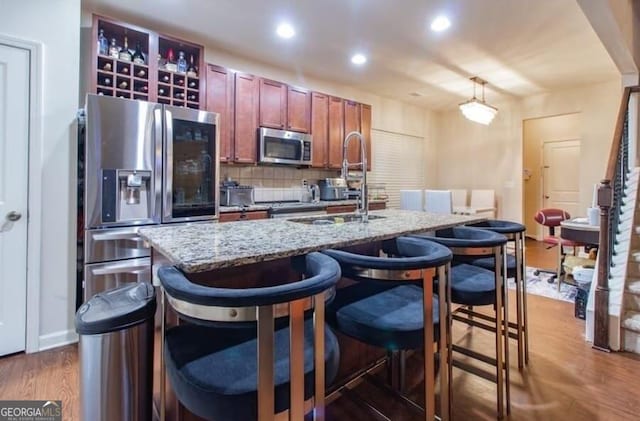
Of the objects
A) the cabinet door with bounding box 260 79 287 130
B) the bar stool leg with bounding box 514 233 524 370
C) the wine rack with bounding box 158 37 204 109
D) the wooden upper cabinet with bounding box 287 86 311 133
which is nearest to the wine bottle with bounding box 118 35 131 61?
the wine rack with bounding box 158 37 204 109

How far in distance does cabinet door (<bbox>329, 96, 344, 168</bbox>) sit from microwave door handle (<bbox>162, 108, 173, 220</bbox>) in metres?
2.36

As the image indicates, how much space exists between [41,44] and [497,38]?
13.6 ft

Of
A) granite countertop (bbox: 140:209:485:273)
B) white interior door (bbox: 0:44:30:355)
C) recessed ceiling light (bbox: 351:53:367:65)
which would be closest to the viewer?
granite countertop (bbox: 140:209:485:273)

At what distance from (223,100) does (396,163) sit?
3.71 m

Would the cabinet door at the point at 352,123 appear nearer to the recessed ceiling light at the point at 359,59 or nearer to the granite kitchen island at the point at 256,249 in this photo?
the recessed ceiling light at the point at 359,59

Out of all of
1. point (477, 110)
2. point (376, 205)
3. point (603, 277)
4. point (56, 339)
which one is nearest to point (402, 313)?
point (603, 277)

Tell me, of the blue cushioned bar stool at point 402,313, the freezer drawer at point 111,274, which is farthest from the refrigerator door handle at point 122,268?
the blue cushioned bar stool at point 402,313

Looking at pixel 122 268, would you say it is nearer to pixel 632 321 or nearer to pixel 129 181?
pixel 129 181

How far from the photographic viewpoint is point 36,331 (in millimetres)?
2436

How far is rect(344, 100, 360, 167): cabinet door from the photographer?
16.0 ft

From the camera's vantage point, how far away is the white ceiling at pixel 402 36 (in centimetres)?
299

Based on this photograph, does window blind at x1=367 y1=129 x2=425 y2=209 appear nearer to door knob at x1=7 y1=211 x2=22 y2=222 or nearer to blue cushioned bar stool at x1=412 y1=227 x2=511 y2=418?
blue cushioned bar stool at x1=412 y1=227 x2=511 y2=418

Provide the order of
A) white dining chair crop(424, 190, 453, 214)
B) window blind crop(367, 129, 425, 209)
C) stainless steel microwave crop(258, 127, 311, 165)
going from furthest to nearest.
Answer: window blind crop(367, 129, 425, 209) < white dining chair crop(424, 190, 453, 214) < stainless steel microwave crop(258, 127, 311, 165)

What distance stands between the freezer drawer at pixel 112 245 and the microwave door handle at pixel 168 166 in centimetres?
30
